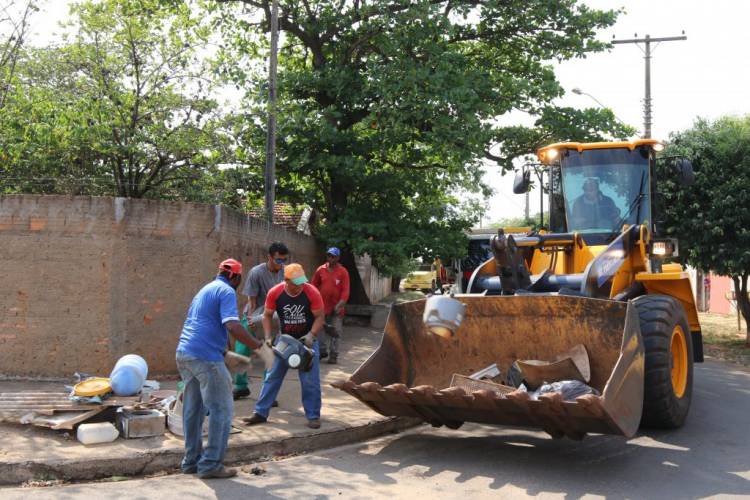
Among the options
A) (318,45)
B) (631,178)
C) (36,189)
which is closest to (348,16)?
(318,45)

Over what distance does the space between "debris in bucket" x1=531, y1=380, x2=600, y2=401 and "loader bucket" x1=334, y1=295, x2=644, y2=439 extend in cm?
22

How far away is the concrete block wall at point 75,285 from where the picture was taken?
29.7 ft

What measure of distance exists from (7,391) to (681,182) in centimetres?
791

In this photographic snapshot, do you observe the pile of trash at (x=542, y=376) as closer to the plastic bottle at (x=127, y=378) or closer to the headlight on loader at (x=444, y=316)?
the headlight on loader at (x=444, y=316)

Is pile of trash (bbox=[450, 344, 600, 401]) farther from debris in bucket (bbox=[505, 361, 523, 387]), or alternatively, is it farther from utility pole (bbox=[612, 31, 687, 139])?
utility pole (bbox=[612, 31, 687, 139])

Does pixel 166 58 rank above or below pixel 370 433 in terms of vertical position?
Answer: above

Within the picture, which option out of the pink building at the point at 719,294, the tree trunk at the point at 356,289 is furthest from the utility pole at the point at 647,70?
the tree trunk at the point at 356,289

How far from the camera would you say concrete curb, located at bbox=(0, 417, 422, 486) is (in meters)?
5.89

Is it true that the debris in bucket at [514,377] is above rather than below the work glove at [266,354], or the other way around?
below

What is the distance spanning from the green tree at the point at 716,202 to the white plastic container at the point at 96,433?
12.3 meters

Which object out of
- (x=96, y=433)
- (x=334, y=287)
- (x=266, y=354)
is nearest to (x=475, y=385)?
(x=266, y=354)

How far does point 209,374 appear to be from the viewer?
5.98 meters

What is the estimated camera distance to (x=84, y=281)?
30.0 feet

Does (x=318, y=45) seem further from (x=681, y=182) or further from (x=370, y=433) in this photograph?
(x=370, y=433)
